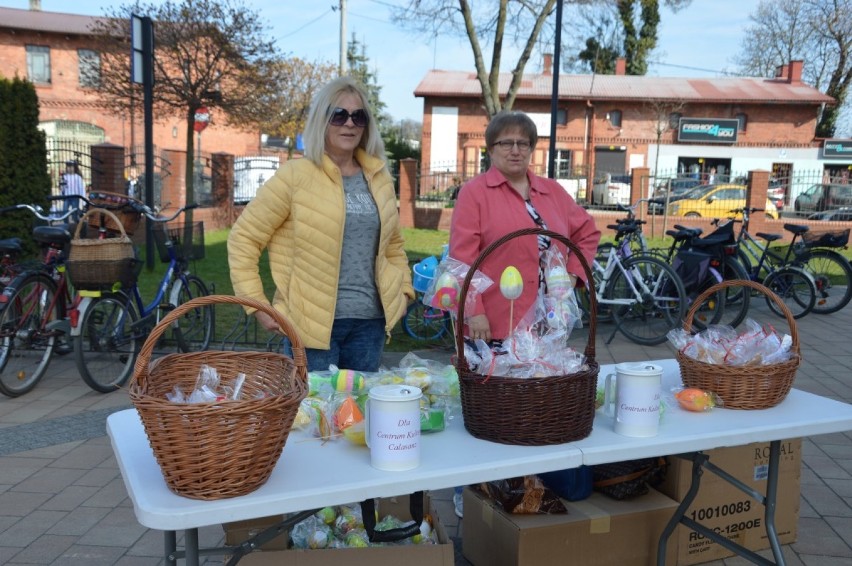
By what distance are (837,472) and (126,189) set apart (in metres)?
13.0

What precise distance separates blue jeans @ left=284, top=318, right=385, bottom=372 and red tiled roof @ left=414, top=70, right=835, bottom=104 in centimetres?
3308

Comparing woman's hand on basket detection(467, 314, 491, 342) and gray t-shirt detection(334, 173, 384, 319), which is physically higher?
gray t-shirt detection(334, 173, 384, 319)

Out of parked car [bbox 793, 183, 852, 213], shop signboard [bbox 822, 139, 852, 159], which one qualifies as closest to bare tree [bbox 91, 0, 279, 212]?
parked car [bbox 793, 183, 852, 213]

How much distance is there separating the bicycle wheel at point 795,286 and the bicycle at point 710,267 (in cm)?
106

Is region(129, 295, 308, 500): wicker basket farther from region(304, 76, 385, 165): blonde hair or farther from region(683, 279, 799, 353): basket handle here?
region(683, 279, 799, 353): basket handle

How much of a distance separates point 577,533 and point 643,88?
3676cm

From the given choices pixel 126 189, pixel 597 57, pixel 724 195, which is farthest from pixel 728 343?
pixel 597 57

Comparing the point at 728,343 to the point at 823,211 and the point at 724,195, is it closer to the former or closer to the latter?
the point at 823,211

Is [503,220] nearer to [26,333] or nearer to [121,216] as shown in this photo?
[26,333]

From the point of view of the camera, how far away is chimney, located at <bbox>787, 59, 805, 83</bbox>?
36.0 metres

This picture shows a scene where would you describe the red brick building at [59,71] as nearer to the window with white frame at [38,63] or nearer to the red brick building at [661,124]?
the window with white frame at [38,63]

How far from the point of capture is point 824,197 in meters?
17.4

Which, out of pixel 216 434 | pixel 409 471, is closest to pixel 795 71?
pixel 409 471

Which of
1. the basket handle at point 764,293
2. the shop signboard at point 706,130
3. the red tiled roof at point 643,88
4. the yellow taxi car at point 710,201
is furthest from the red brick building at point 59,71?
the basket handle at point 764,293
